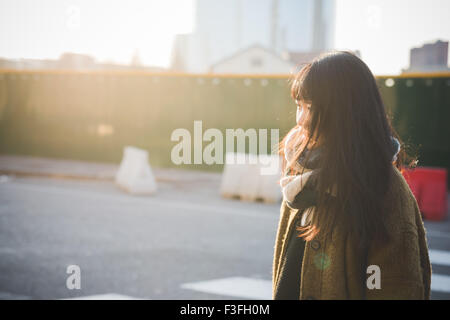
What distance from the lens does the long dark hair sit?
4.90 feet

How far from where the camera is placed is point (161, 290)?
415 cm

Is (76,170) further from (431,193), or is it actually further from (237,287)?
(431,193)

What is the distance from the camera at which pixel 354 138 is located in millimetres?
1498

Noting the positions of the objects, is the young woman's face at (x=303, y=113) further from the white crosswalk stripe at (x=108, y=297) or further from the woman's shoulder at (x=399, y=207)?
the white crosswalk stripe at (x=108, y=297)

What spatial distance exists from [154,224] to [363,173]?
17.9 feet

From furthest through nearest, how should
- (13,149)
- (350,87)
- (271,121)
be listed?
(13,149), (271,121), (350,87)

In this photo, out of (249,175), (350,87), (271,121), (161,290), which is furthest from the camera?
(271,121)

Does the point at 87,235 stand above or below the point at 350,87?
below

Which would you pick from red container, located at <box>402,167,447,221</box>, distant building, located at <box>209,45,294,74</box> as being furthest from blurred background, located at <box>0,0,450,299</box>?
distant building, located at <box>209,45,294,74</box>

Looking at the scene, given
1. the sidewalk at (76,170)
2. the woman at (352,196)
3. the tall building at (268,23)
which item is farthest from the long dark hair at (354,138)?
the tall building at (268,23)

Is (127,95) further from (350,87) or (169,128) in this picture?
(350,87)

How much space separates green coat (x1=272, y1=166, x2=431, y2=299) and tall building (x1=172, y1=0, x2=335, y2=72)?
158085 millimetres

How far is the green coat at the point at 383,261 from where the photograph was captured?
1459 mm
